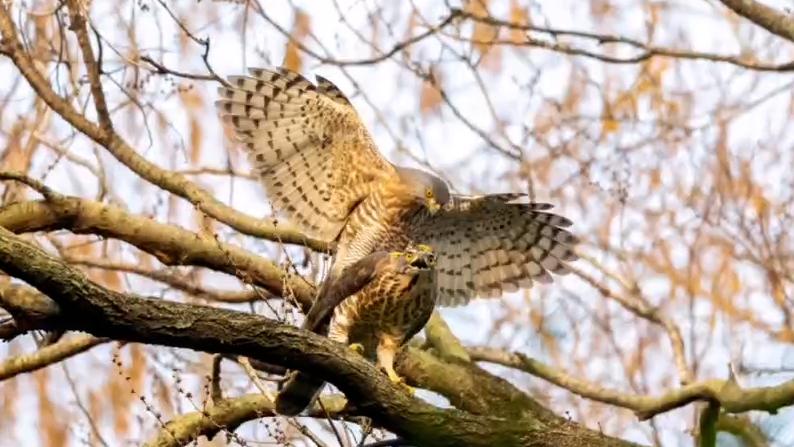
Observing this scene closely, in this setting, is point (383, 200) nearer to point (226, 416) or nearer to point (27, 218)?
point (226, 416)

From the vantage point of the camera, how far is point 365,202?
6203mm

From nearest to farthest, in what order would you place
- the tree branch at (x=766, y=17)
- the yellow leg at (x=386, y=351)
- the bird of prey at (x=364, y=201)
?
the yellow leg at (x=386, y=351)
the tree branch at (x=766, y=17)
the bird of prey at (x=364, y=201)

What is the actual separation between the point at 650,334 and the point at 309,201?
3.53 meters

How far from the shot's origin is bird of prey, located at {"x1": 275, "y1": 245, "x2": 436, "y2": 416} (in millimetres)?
5289

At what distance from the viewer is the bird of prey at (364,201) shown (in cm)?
607

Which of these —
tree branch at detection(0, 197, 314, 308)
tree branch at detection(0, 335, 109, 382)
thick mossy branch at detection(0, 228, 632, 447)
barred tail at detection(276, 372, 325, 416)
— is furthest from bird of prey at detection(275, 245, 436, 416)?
thick mossy branch at detection(0, 228, 632, 447)

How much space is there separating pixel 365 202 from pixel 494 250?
73cm

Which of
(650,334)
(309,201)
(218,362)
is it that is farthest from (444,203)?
(650,334)

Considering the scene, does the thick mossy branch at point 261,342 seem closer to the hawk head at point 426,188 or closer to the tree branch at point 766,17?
the hawk head at point 426,188

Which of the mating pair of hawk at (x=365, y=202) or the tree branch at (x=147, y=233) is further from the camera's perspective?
the mating pair of hawk at (x=365, y=202)

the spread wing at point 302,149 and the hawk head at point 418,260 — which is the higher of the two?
the spread wing at point 302,149

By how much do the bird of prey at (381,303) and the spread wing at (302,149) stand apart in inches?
32.0

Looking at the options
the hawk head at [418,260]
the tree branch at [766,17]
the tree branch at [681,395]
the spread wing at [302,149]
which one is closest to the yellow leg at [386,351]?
the hawk head at [418,260]

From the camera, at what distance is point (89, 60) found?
6176 mm
